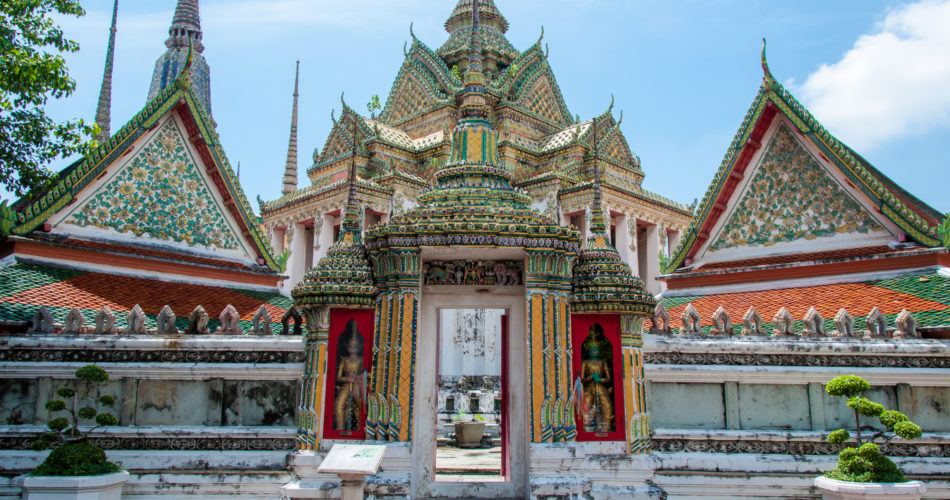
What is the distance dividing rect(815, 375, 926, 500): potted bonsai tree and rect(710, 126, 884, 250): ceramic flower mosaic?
473 centimetres

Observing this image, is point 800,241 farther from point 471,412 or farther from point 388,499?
point 471,412

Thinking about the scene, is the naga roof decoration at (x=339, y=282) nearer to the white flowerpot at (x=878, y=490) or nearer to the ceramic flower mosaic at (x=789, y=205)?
the white flowerpot at (x=878, y=490)

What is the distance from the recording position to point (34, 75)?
9.50 meters

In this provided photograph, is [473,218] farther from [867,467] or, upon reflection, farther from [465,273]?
[867,467]

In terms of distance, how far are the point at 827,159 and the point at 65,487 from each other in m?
12.0

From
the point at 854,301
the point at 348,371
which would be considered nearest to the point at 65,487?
the point at 348,371

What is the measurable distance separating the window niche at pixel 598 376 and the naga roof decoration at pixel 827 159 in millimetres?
5297

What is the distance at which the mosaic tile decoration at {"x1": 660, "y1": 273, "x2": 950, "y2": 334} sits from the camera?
9.20 meters

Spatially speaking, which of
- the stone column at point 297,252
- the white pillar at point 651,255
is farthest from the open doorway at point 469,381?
the stone column at point 297,252

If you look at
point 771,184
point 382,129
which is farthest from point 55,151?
point 382,129

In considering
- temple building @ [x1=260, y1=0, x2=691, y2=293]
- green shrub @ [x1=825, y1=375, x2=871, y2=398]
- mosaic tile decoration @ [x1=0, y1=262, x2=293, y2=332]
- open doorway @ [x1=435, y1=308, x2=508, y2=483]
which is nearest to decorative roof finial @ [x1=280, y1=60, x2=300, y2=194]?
temple building @ [x1=260, y1=0, x2=691, y2=293]

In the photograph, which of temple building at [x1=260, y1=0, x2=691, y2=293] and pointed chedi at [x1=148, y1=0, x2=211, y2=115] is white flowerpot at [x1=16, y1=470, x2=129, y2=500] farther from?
pointed chedi at [x1=148, y1=0, x2=211, y2=115]

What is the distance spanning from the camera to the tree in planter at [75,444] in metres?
7.32

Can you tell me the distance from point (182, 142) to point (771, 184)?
1127 cm
